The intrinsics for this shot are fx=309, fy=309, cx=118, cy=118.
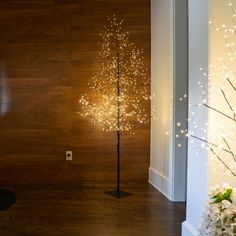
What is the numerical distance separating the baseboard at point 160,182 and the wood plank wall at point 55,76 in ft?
0.54

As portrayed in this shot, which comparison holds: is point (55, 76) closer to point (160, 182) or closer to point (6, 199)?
point (6, 199)

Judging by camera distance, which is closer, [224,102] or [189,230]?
[224,102]

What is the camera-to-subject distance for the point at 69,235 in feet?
7.92

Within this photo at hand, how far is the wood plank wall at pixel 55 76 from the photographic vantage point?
403 cm

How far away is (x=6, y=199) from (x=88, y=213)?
1.02 meters

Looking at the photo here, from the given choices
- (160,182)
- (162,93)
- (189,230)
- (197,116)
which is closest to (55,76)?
(162,93)

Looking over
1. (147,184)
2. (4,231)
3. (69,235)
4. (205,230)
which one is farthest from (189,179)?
(147,184)

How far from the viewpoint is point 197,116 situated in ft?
6.72

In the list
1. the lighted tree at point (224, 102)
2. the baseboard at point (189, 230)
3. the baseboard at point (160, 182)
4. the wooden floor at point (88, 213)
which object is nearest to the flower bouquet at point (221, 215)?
the lighted tree at point (224, 102)

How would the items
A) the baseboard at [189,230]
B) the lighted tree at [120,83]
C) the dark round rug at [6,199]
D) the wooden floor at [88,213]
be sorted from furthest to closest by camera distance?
the lighted tree at [120,83], the dark round rug at [6,199], the wooden floor at [88,213], the baseboard at [189,230]

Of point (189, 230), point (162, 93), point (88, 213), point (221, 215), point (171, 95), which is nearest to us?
point (221, 215)

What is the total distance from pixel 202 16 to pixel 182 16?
50.6 inches

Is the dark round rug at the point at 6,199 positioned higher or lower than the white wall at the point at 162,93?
lower

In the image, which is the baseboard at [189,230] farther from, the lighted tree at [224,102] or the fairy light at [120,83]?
the fairy light at [120,83]
